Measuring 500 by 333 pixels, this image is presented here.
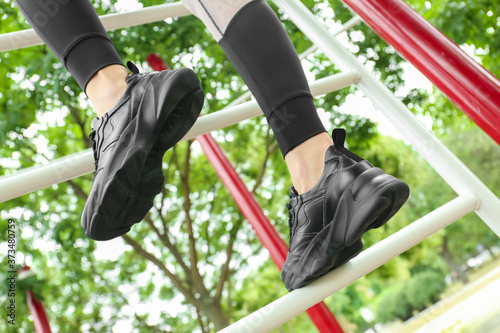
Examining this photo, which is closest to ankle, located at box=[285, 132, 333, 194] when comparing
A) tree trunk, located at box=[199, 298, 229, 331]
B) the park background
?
the park background

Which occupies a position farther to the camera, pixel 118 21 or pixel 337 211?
pixel 118 21

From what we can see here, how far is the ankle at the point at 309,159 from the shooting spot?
66 centimetres

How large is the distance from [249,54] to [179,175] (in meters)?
4.22

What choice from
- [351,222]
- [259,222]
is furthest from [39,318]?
[351,222]

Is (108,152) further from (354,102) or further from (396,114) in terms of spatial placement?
(354,102)

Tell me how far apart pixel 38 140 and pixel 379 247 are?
4124 mm

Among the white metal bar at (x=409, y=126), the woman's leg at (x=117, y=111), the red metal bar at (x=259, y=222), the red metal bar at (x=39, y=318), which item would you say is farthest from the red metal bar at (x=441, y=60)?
the red metal bar at (x=39, y=318)

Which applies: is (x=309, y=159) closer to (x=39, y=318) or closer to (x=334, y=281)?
(x=334, y=281)

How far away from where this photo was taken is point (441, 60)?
31.0 inches

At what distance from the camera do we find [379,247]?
0.71 metres

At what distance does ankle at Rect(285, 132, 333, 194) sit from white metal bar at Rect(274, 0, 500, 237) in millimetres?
356

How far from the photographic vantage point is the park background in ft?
10.2

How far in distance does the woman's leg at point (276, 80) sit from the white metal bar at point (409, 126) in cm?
35

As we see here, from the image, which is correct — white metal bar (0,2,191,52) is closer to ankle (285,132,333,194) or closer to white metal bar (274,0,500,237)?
white metal bar (274,0,500,237)
